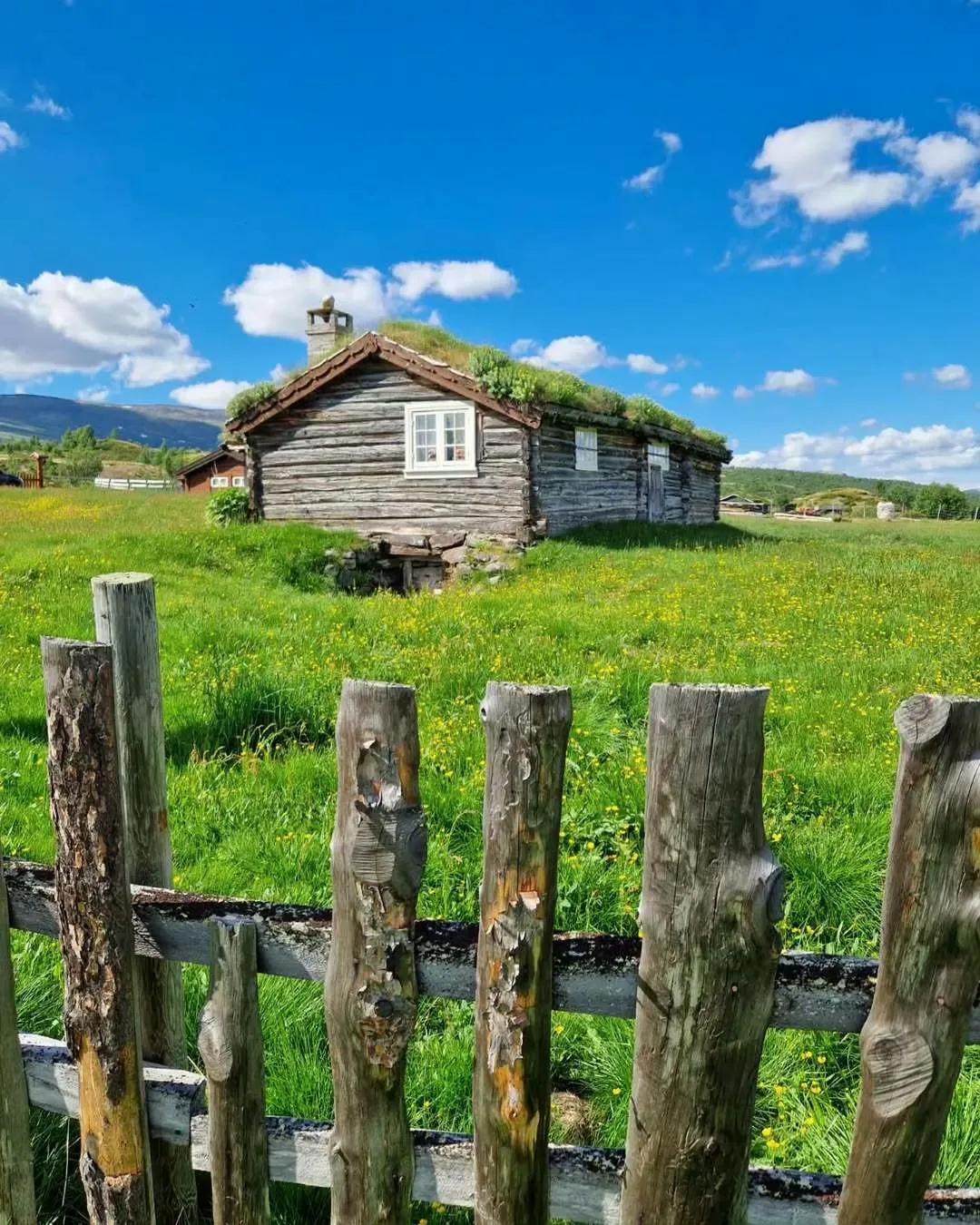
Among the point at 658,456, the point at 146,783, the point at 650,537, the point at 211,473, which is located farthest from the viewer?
the point at 211,473

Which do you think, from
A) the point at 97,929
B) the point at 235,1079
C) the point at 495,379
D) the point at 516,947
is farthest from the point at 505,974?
the point at 495,379

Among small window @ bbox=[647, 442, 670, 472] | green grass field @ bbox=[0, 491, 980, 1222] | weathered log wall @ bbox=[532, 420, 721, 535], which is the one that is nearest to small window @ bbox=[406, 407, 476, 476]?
weathered log wall @ bbox=[532, 420, 721, 535]

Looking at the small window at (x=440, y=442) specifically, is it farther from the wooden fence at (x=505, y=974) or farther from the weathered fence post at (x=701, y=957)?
the weathered fence post at (x=701, y=957)

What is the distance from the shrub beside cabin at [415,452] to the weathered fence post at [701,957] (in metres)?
16.2

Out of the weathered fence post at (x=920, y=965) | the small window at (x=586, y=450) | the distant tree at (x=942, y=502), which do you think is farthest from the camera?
the distant tree at (x=942, y=502)

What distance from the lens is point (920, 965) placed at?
Result: 5.21 ft

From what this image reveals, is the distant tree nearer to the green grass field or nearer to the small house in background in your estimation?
the small house in background

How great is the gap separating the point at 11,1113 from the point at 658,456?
24.4 m

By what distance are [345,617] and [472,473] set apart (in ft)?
30.8

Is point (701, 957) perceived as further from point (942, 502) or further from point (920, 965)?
point (942, 502)

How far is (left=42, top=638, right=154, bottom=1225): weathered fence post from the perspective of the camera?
70.5 inches

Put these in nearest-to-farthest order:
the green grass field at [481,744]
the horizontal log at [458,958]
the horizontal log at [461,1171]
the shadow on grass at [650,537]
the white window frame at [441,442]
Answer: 1. the horizontal log at [458,958]
2. the horizontal log at [461,1171]
3. the green grass field at [481,744]
4. the white window frame at [441,442]
5. the shadow on grass at [650,537]

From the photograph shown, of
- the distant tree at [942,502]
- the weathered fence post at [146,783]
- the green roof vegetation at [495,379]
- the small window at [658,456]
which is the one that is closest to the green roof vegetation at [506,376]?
the green roof vegetation at [495,379]

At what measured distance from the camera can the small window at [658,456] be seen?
2419 centimetres
